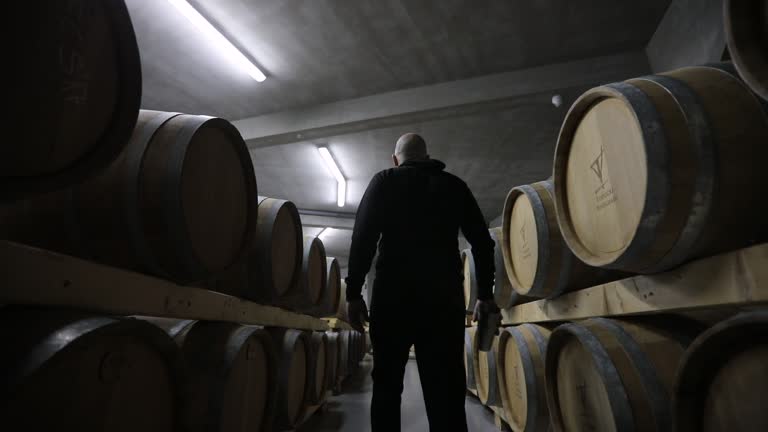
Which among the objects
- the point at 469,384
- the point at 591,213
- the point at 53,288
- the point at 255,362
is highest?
the point at 591,213

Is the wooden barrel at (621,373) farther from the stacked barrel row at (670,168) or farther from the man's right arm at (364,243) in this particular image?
the man's right arm at (364,243)

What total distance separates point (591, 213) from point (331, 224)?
512 inches

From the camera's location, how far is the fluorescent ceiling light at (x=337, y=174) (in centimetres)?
955

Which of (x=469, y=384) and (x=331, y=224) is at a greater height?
(x=331, y=224)

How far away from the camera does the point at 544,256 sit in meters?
2.34

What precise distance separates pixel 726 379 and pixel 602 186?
0.82m

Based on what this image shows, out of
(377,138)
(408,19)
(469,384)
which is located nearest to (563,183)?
(469,384)

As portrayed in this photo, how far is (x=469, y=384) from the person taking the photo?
4859mm

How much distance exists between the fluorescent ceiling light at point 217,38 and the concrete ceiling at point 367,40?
0.34ft

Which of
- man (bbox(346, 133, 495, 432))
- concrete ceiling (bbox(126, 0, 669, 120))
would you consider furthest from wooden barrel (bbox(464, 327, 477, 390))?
concrete ceiling (bbox(126, 0, 669, 120))

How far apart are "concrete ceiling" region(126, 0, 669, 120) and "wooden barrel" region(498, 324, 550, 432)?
4.17 metres

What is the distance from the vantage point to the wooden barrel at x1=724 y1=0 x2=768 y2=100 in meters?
0.88

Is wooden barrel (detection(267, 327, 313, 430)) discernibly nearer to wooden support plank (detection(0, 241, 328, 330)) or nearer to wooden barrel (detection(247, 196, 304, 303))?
wooden barrel (detection(247, 196, 304, 303))

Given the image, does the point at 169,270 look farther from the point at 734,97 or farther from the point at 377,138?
the point at 377,138
